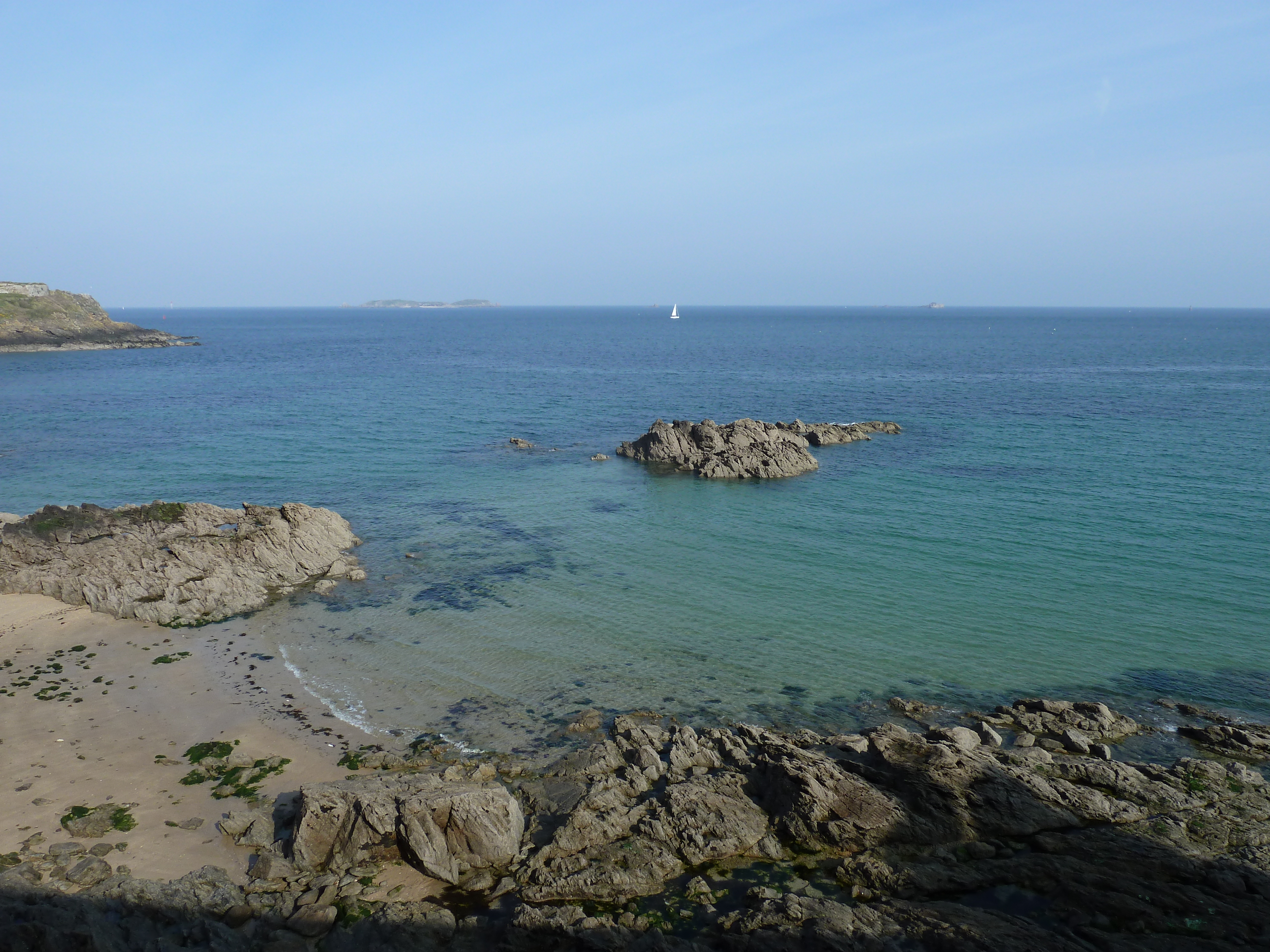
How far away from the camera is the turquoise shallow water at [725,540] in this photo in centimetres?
2505

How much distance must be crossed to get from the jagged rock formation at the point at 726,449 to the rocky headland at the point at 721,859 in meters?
32.9

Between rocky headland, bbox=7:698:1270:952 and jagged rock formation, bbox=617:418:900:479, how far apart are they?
32.9m

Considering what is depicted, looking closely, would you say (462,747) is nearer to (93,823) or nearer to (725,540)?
(93,823)

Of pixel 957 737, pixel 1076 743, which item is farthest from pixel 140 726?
pixel 1076 743

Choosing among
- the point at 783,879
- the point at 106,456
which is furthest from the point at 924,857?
the point at 106,456

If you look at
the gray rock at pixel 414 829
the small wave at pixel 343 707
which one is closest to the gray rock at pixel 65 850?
the gray rock at pixel 414 829

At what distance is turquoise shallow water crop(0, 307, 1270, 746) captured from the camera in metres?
25.0

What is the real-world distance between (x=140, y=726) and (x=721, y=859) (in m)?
17.2

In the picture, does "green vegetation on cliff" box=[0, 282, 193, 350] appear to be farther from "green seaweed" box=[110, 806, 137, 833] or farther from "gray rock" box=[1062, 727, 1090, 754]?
"gray rock" box=[1062, 727, 1090, 754]

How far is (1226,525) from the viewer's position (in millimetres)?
38625

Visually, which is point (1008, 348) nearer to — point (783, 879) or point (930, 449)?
point (930, 449)

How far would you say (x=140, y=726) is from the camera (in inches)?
867

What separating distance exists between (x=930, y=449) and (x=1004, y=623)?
3196 centimetres

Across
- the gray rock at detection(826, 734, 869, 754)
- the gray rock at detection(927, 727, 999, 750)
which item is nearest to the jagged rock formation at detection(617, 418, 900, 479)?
the gray rock at detection(927, 727, 999, 750)
